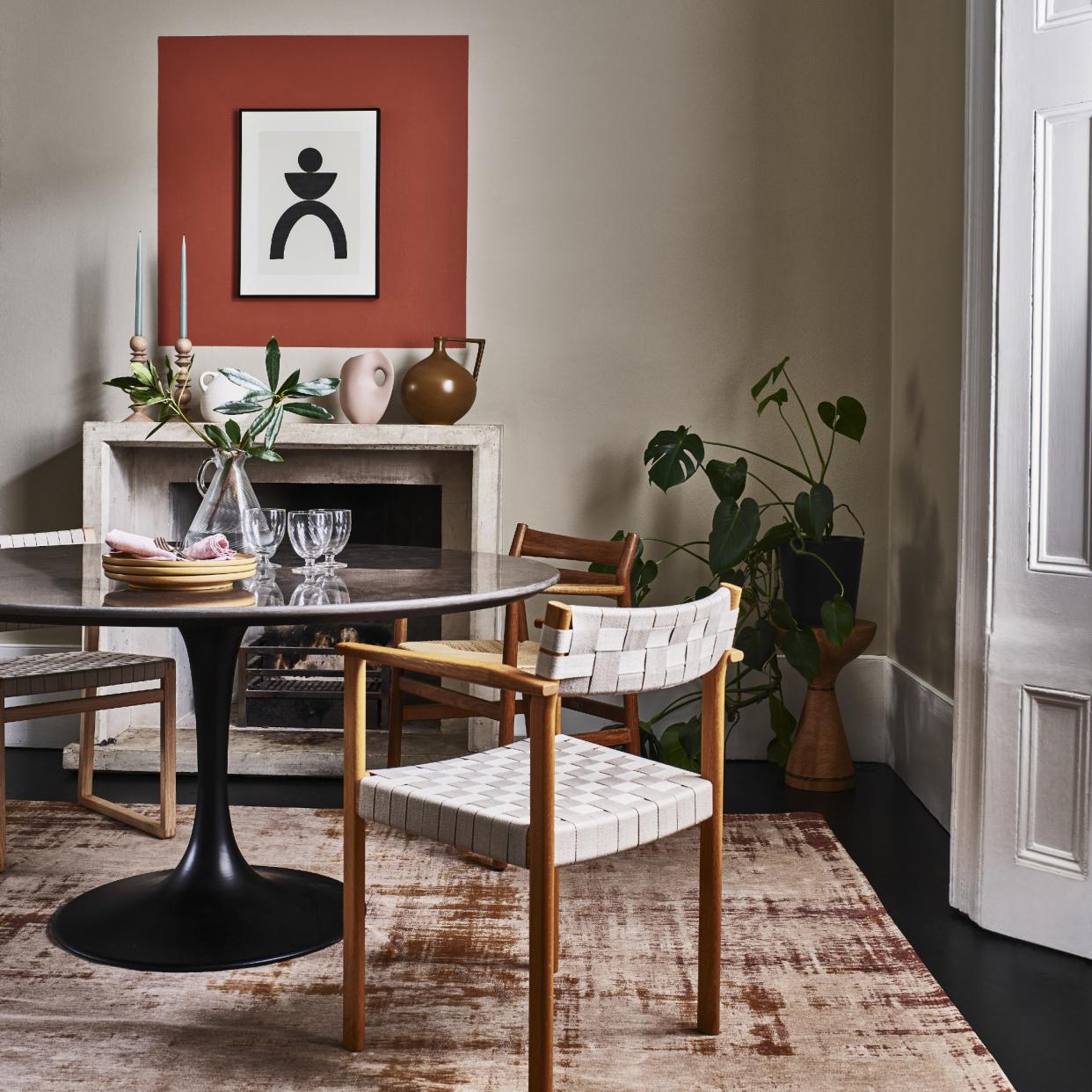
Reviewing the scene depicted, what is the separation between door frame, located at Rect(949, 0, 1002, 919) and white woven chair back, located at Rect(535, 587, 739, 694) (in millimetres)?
1078

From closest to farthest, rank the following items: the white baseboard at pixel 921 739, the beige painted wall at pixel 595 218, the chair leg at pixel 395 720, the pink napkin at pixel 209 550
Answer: the pink napkin at pixel 209 550
the chair leg at pixel 395 720
the white baseboard at pixel 921 739
the beige painted wall at pixel 595 218

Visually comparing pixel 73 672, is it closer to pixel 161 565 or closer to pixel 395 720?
pixel 395 720

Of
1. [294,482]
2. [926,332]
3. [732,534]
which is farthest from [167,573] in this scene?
[926,332]

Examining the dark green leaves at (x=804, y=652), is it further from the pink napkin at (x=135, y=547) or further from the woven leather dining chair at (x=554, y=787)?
the pink napkin at (x=135, y=547)

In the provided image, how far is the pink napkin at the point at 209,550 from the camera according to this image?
2.16 metres

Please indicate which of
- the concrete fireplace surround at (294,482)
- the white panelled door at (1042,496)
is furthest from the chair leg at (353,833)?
the concrete fireplace surround at (294,482)

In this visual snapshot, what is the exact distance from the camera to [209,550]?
217cm

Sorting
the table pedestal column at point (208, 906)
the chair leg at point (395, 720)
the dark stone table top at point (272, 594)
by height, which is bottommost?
the table pedestal column at point (208, 906)

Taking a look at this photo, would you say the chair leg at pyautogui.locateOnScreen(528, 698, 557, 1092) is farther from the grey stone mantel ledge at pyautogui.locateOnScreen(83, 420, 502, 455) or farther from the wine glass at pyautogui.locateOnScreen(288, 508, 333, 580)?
the grey stone mantel ledge at pyautogui.locateOnScreen(83, 420, 502, 455)

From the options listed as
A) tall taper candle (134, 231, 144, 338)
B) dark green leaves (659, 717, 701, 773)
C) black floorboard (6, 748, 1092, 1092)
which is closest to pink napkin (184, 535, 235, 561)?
black floorboard (6, 748, 1092, 1092)

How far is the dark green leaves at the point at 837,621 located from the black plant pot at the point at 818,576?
17 cm

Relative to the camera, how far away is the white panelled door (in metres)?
2.46

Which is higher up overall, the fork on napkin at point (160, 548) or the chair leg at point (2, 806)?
the fork on napkin at point (160, 548)

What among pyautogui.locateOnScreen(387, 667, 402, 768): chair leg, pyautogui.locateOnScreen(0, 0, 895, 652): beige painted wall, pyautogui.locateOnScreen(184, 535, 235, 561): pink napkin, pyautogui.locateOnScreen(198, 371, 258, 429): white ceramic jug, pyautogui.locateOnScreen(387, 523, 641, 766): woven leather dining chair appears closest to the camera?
pyautogui.locateOnScreen(184, 535, 235, 561): pink napkin
